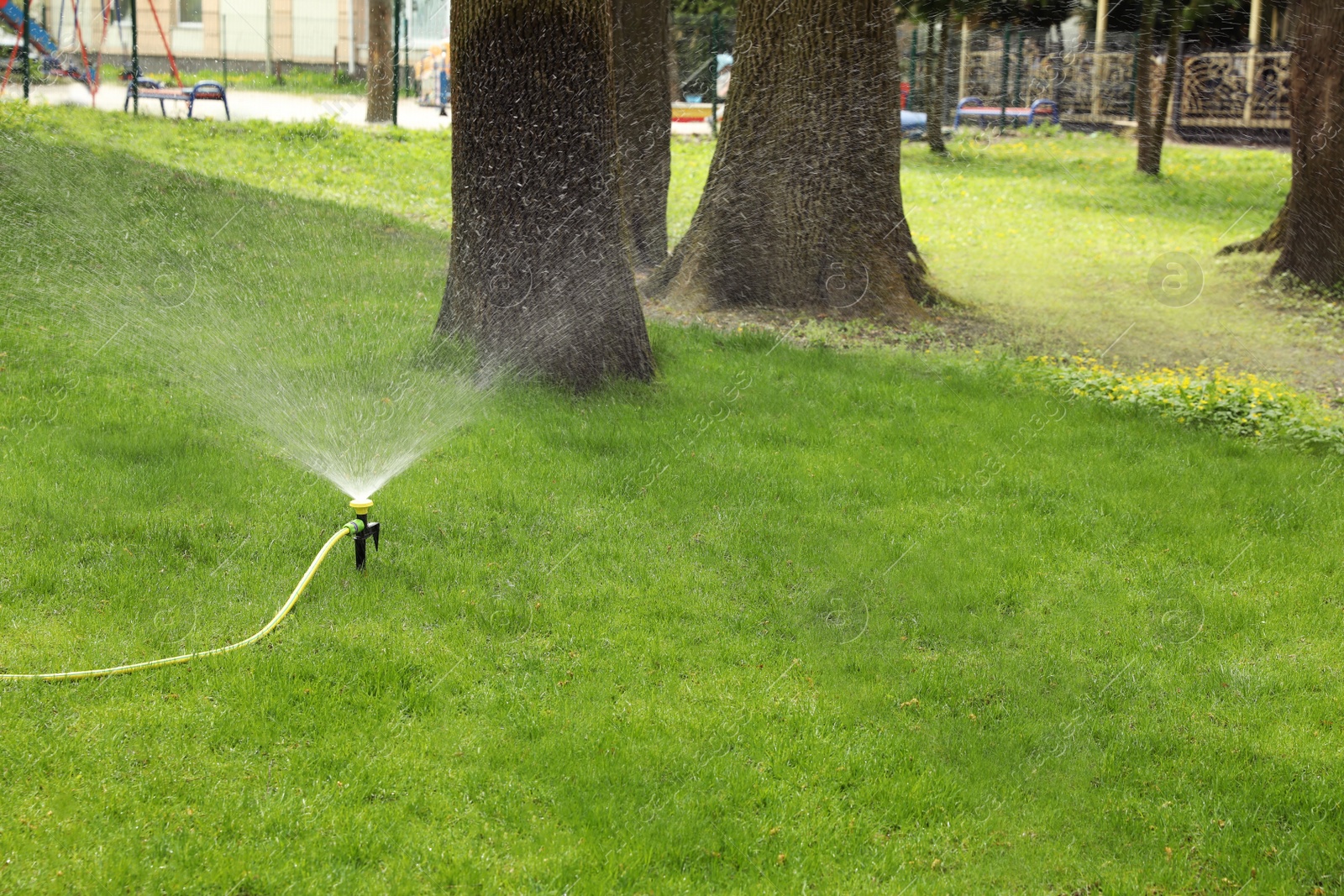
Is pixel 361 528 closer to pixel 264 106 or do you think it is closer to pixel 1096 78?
pixel 264 106

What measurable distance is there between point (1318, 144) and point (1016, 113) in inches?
563

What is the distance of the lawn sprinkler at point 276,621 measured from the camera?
376 centimetres

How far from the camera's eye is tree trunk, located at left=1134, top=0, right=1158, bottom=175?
64.5ft

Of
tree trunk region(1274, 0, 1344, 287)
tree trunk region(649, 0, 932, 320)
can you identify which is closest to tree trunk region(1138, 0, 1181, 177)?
tree trunk region(1274, 0, 1344, 287)

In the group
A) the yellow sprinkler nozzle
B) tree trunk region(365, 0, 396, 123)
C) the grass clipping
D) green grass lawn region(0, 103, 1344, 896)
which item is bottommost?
green grass lawn region(0, 103, 1344, 896)

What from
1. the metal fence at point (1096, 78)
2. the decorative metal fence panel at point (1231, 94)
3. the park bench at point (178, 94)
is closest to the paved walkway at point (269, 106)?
the park bench at point (178, 94)

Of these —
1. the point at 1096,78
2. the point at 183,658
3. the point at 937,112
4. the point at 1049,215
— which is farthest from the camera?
the point at 1096,78

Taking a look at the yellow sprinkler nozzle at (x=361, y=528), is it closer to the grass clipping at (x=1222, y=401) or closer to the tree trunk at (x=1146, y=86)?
the grass clipping at (x=1222, y=401)

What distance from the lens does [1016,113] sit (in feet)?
82.9

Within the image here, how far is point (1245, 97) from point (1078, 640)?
811 inches

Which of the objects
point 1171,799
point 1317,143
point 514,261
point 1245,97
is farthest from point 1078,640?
point 1245,97

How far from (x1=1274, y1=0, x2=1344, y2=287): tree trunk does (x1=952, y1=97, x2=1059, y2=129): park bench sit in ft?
41.9

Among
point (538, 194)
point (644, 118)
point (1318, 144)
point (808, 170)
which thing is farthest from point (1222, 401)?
point (644, 118)

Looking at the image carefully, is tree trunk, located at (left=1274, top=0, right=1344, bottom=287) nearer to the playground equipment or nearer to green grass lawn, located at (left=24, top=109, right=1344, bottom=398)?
green grass lawn, located at (left=24, top=109, right=1344, bottom=398)
